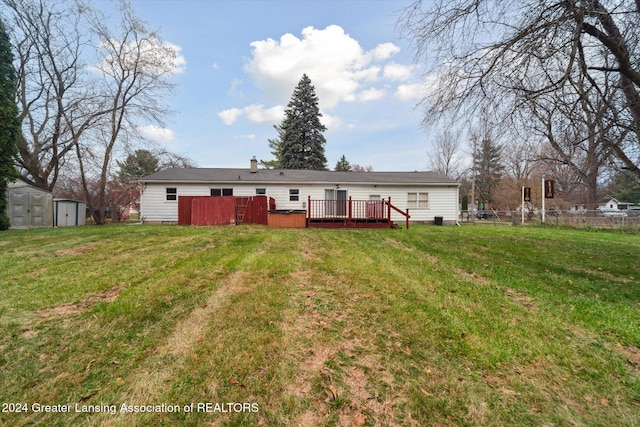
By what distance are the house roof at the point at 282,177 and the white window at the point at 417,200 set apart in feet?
2.67

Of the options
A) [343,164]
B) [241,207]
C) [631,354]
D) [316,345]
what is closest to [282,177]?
[241,207]

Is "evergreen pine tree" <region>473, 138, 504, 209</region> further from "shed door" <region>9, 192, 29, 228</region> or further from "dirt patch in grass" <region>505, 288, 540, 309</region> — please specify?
"shed door" <region>9, 192, 29, 228</region>

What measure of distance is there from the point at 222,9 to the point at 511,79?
10187 millimetres

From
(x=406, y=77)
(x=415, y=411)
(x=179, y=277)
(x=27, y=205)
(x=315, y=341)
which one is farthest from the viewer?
(x=27, y=205)

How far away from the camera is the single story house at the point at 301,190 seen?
15070 millimetres

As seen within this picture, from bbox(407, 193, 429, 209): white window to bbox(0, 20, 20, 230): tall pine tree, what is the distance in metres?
19.6

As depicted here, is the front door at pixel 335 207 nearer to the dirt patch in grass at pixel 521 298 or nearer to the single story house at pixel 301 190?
the single story house at pixel 301 190

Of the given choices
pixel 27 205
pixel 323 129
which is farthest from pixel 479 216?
pixel 27 205

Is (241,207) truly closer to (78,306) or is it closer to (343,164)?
(78,306)

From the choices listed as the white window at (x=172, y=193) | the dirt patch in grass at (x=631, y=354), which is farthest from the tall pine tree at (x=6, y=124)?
the dirt patch in grass at (x=631, y=354)

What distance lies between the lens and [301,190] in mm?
15773

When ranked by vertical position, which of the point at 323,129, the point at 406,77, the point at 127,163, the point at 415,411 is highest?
the point at 323,129

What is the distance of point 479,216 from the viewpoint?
28969mm

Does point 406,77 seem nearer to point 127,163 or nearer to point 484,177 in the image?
point 127,163
